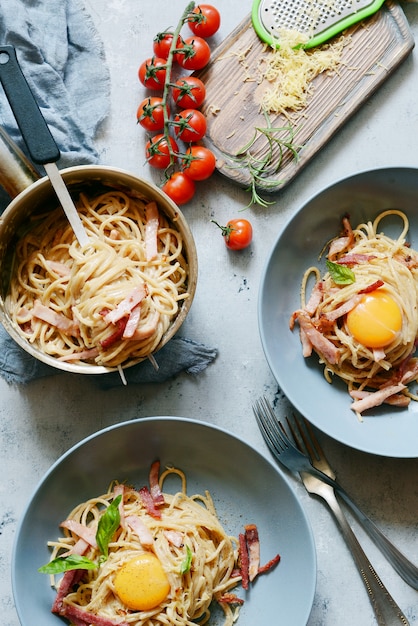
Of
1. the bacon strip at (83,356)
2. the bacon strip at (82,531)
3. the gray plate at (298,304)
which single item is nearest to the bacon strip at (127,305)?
the bacon strip at (83,356)

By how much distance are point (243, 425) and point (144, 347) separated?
2.42ft

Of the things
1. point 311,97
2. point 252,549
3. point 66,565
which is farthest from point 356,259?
point 66,565

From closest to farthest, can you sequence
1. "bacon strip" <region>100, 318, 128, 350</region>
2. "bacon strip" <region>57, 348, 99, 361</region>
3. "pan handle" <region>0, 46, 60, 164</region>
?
"pan handle" <region>0, 46, 60, 164</region>, "bacon strip" <region>100, 318, 128, 350</region>, "bacon strip" <region>57, 348, 99, 361</region>

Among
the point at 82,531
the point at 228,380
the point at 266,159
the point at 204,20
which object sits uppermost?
the point at 204,20

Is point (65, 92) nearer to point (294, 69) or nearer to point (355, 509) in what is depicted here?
point (294, 69)

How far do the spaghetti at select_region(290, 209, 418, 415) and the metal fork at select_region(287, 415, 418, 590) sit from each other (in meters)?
0.27

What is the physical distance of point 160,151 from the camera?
12.0 feet

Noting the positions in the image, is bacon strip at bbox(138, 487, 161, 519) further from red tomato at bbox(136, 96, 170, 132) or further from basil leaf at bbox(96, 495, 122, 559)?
red tomato at bbox(136, 96, 170, 132)

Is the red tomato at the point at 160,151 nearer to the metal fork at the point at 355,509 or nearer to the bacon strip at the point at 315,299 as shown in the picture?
the bacon strip at the point at 315,299

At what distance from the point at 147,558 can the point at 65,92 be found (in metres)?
2.33

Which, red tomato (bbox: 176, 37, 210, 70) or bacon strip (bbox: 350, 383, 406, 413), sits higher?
red tomato (bbox: 176, 37, 210, 70)

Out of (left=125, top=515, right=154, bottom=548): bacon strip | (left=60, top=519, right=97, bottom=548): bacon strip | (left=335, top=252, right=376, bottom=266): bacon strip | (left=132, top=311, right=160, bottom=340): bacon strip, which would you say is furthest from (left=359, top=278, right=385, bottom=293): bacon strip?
(left=60, top=519, right=97, bottom=548): bacon strip

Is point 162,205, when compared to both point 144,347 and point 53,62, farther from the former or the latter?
point 53,62

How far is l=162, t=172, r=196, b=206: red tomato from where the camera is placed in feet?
12.1
